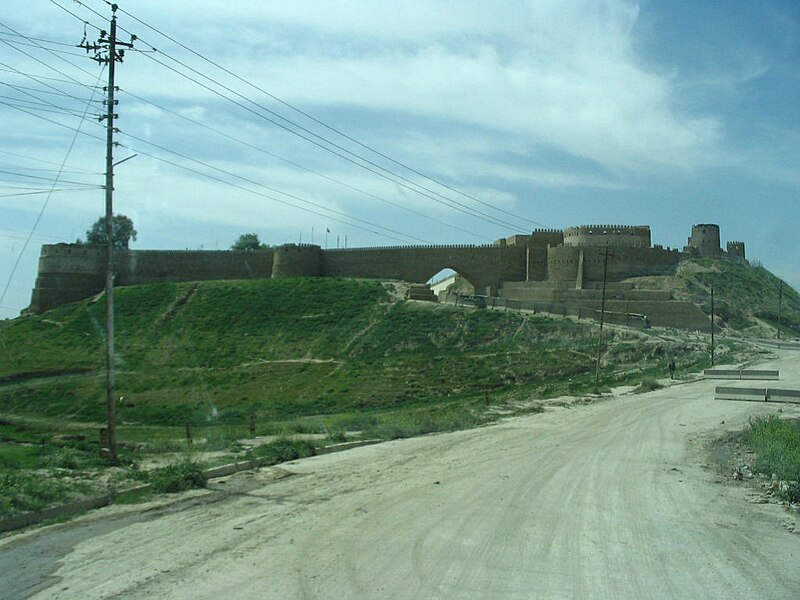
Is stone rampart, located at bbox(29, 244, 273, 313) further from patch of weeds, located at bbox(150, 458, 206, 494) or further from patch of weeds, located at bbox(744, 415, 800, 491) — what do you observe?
patch of weeds, located at bbox(150, 458, 206, 494)

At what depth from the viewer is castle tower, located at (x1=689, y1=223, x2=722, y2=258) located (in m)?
66.9

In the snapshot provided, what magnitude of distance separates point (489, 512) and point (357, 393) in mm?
28213

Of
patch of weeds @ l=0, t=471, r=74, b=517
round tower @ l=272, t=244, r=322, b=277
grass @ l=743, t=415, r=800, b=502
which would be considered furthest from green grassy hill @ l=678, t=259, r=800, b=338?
patch of weeds @ l=0, t=471, r=74, b=517

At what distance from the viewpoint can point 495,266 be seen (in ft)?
210

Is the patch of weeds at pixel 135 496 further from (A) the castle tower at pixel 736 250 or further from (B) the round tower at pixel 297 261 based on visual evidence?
(A) the castle tower at pixel 736 250

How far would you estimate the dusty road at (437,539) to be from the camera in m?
6.49

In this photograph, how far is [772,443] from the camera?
13844 millimetres

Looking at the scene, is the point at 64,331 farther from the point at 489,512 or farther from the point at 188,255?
the point at 489,512

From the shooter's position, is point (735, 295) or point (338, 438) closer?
point (338, 438)

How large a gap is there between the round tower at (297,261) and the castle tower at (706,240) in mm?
32519

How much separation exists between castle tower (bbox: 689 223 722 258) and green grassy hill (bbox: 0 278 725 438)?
23899 millimetres

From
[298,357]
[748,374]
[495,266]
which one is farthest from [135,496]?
[495,266]

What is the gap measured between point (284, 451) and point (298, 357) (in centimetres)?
3553

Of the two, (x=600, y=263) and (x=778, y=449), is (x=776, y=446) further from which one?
(x=600, y=263)
